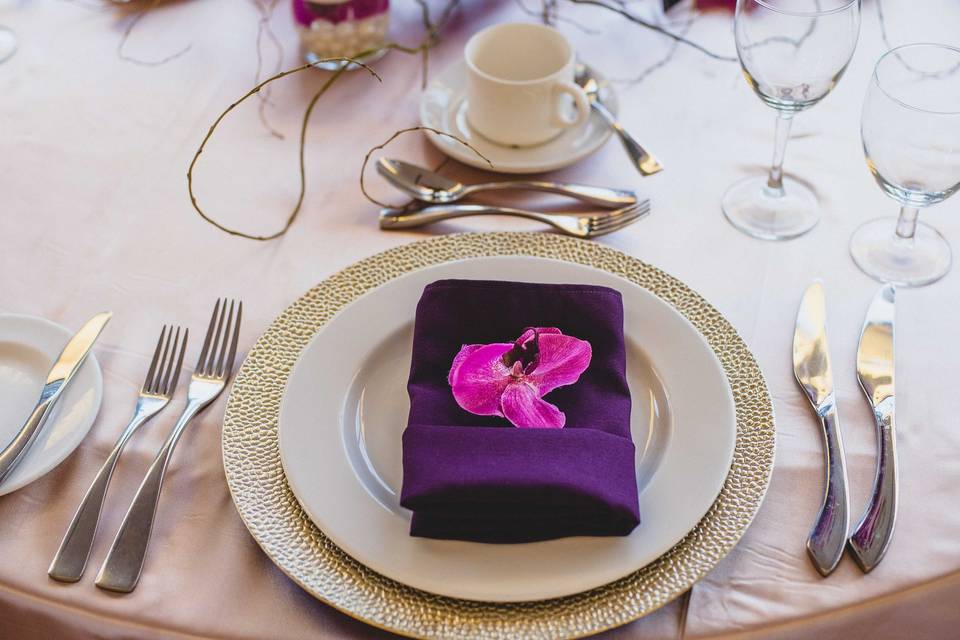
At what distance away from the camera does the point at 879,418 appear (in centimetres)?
64

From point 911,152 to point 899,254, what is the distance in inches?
5.3

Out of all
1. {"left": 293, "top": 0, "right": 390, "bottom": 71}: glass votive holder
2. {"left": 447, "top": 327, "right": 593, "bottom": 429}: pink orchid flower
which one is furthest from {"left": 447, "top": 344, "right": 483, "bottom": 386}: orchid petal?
{"left": 293, "top": 0, "right": 390, "bottom": 71}: glass votive holder

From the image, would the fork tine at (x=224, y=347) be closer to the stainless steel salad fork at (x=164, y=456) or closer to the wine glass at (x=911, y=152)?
the stainless steel salad fork at (x=164, y=456)

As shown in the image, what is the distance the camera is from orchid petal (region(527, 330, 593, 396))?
609 millimetres

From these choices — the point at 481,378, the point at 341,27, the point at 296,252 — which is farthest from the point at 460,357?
the point at 341,27

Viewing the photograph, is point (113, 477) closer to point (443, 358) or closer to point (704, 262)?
point (443, 358)

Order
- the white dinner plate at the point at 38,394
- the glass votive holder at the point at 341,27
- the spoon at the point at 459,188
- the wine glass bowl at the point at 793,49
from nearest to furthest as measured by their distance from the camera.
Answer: the white dinner plate at the point at 38,394, the wine glass bowl at the point at 793,49, the spoon at the point at 459,188, the glass votive holder at the point at 341,27

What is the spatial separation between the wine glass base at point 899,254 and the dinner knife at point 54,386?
64 cm

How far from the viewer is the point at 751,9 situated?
737 mm

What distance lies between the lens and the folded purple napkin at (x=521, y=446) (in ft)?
1.72

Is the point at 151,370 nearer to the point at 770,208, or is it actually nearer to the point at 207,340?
the point at 207,340

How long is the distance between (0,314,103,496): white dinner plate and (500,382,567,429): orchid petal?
31 cm

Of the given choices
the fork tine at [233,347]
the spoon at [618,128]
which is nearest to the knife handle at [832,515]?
the spoon at [618,128]

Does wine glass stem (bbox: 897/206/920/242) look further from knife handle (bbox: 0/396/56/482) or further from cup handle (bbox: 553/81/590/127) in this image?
knife handle (bbox: 0/396/56/482)
